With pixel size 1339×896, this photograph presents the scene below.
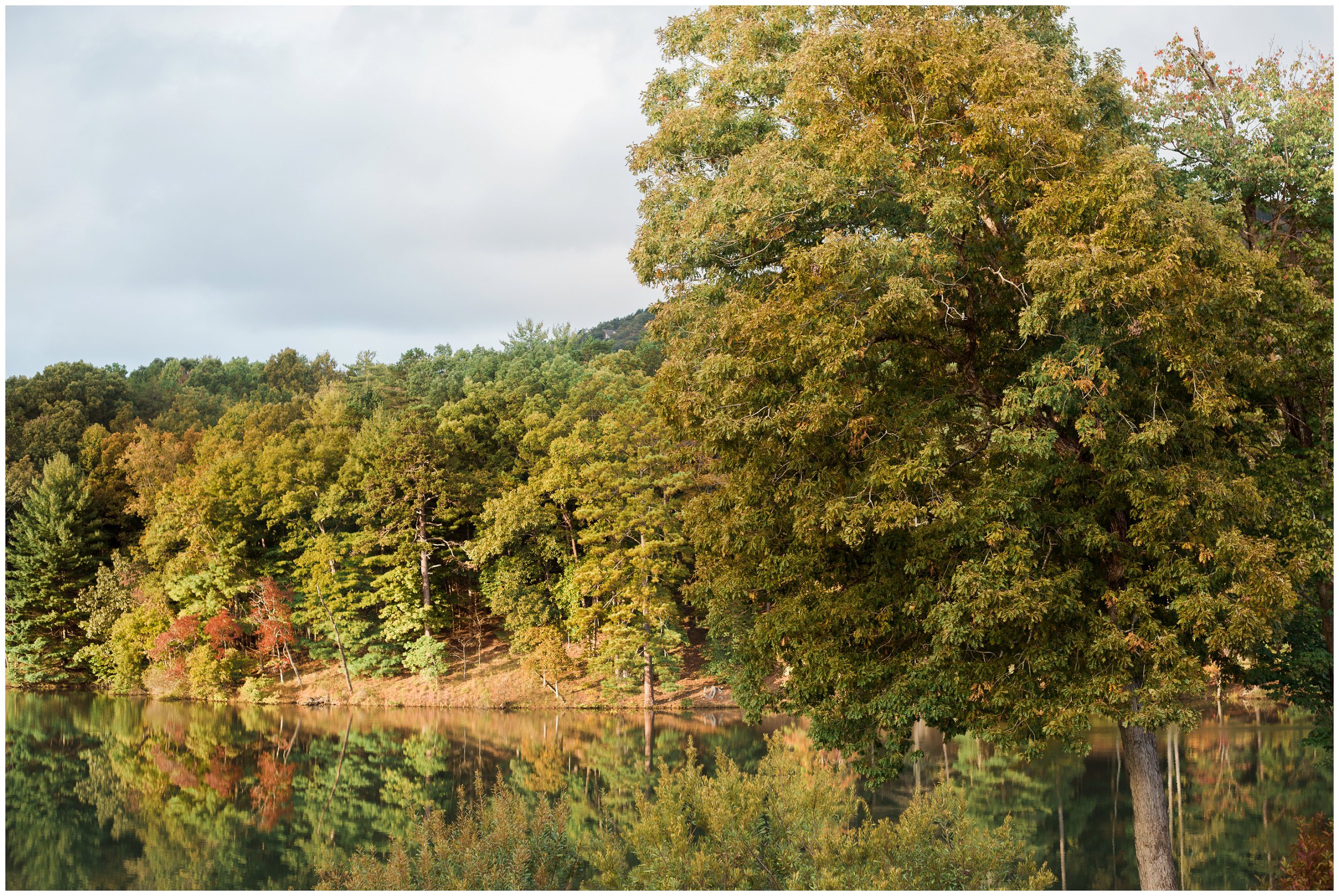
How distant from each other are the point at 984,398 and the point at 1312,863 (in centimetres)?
632

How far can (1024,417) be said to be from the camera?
10328 mm

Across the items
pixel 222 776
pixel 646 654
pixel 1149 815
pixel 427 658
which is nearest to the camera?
pixel 1149 815

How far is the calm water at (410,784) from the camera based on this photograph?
50.2 feet

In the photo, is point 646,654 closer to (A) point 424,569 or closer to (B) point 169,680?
(A) point 424,569

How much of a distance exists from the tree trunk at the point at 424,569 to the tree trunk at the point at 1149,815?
22.2 m

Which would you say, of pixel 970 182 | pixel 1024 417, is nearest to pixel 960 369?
pixel 1024 417

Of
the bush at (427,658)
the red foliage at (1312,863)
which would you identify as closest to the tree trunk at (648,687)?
the bush at (427,658)

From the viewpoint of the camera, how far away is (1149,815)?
1009cm

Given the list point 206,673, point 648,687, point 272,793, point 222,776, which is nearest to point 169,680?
point 206,673

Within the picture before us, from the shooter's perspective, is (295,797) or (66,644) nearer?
(295,797)

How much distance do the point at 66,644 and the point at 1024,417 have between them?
3378cm

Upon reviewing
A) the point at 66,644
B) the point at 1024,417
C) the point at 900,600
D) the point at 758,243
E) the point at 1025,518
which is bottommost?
the point at 66,644

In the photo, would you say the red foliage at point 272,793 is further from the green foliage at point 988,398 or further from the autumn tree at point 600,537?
the green foliage at point 988,398

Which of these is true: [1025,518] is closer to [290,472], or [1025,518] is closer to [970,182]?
[970,182]
